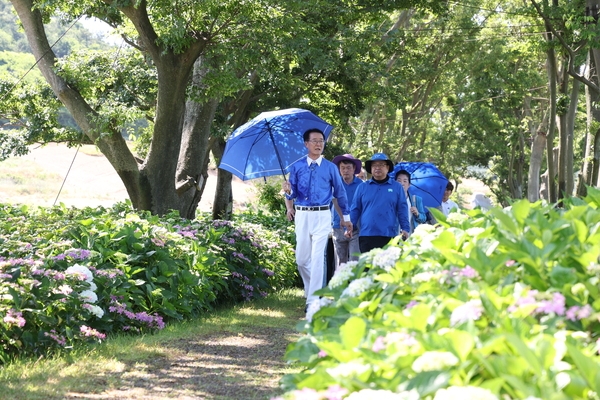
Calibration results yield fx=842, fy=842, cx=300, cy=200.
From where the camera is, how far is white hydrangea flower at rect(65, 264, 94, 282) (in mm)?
6992

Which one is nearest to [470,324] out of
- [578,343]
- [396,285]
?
[578,343]

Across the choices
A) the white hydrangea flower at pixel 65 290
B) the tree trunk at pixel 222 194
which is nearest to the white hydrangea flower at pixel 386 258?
the white hydrangea flower at pixel 65 290

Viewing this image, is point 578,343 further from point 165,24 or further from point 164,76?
point 164,76

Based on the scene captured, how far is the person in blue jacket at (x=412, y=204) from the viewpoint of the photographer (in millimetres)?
11180

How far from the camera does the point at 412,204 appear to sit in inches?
445

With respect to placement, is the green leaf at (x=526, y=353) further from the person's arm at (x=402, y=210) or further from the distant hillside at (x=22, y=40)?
the distant hillside at (x=22, y=40)

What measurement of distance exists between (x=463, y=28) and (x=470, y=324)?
2661 cm

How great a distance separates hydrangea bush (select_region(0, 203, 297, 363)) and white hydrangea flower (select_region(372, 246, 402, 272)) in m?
3.31

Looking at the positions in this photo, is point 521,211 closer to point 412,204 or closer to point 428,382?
point 428,382

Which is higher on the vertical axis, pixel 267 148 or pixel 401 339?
pixel 267 148

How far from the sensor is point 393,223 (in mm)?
9734

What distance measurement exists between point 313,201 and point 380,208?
2.82ft

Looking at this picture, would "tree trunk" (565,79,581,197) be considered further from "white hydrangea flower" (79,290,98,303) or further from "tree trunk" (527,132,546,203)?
"white hydrangea flower" (79,290,98,303)

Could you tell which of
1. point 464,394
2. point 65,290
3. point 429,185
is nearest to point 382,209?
point 429,185
